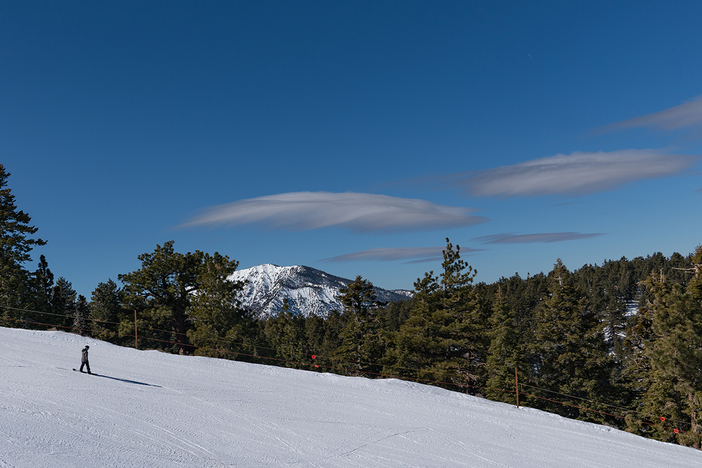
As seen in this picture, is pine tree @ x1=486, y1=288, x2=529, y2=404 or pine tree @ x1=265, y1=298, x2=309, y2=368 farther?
pine tree @ x1=265, y1=298, x2=309, y2=368

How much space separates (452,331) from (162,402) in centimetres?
2399

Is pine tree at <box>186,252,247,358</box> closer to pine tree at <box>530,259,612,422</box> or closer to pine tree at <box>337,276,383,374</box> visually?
pine tree at <box>337,276,383,374</box>

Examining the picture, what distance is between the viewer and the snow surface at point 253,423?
10633 millimetres

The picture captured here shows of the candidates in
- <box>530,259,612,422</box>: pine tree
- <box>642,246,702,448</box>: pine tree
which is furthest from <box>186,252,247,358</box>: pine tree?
<box>642,246,702,448</box>: pine tree

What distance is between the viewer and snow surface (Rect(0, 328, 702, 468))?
10.6 metres

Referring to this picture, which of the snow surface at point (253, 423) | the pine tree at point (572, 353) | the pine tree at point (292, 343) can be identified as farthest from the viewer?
the pine tree at point (292, 343)

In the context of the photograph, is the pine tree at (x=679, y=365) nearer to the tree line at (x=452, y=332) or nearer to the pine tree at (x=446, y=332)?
the tree line at (x=452, y=332)

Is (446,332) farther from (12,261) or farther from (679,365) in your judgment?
(12,261)

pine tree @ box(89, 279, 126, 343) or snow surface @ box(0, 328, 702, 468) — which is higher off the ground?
pine tree @ box(89, 279, 126, 343)

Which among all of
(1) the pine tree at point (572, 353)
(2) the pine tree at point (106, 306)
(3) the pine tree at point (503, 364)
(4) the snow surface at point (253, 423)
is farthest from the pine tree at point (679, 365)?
(2) the pine tree at point (106, 306)

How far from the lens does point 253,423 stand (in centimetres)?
1391

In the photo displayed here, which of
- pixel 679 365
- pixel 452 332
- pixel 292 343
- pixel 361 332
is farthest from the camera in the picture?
pixel 292 343

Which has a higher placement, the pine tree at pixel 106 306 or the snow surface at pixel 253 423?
the pine tree at pixel 106 306

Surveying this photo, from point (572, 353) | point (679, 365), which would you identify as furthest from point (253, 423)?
point (572, 353)
